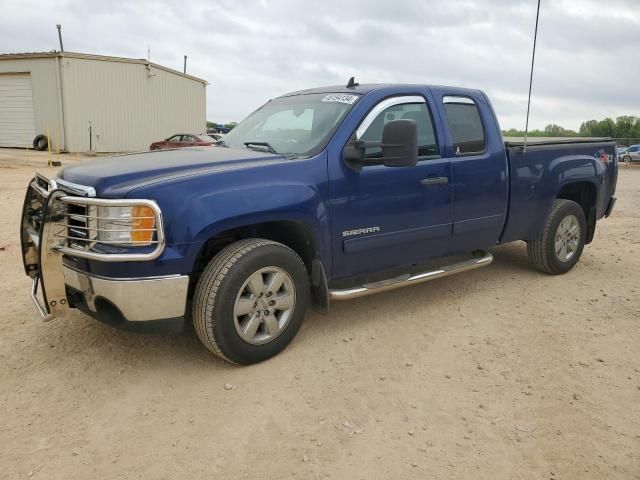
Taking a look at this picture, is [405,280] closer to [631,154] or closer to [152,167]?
[152,167]

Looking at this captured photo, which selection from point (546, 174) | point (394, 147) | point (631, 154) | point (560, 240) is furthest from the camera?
point (631, 154)

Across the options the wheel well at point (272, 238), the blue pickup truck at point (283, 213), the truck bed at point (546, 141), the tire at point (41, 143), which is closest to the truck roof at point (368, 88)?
the blue pickup truck at point (283, 213)

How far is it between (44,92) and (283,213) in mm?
24215

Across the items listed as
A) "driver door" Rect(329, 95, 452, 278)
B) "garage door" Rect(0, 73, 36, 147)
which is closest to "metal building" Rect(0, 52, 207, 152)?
"garage door" Rect(0, 73, 36, 147)

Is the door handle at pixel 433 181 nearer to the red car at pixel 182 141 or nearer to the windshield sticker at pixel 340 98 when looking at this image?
the windshield sticker at pixel 340 98

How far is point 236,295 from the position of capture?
3.26m

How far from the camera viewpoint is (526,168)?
16.3 feet

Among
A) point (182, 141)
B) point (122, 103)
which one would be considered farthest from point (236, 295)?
point (122, 103)

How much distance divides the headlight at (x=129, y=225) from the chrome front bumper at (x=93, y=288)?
0.08m

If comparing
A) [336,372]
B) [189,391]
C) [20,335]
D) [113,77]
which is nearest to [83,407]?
[189,391]

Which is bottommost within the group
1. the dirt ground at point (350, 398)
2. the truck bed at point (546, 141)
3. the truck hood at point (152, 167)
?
the dirt ground at point (350, 398)

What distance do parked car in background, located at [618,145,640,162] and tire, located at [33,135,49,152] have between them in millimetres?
30212

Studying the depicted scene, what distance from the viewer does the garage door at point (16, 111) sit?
949 inches

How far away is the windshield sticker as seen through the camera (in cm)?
406
